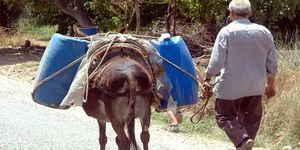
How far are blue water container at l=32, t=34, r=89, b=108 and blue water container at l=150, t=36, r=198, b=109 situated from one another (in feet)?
2.88

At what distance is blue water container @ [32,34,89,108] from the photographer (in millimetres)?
7055

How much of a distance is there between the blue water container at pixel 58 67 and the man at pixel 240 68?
4.71 feet

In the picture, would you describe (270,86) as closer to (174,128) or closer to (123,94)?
(123,94)

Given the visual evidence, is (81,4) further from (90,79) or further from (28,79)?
(90,79)

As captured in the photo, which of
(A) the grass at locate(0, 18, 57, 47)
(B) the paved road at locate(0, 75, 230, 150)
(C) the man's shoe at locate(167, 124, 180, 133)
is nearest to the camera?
(B) the paved road at locate(0, 75, 230, 150)

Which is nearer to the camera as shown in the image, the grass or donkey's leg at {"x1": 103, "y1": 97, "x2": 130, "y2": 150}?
donkey's leg at {"x1": 103, "y1": 97, "x2": 130, "y2": 150}

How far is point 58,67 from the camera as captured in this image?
7.08 metres

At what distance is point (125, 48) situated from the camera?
695cm

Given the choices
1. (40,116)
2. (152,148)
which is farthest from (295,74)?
(40,116)

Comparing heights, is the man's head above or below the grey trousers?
above

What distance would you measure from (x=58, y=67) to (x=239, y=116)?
2.00m

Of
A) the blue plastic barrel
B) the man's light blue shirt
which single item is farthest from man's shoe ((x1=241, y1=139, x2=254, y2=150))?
the blue plastic barrel

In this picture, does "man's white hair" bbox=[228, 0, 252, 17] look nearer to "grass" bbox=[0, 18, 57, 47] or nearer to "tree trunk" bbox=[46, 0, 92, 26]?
"tree trunk" bbox=[46, 0, 92, 26]

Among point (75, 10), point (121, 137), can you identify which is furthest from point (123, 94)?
point (75, 10)
